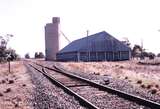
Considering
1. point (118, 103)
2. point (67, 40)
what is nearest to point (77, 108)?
point (118, 103)

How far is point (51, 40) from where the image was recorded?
139 metres

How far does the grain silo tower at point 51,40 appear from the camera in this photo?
137875 mm

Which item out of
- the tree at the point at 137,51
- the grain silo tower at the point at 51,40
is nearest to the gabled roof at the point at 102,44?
the tree at the point at 137,51

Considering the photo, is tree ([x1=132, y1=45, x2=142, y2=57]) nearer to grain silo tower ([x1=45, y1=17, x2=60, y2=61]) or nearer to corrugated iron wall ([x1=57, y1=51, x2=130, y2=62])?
corrugated iron wall ([x1=57, y1=51, x2=130, y2=62])

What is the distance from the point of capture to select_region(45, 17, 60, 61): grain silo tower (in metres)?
138

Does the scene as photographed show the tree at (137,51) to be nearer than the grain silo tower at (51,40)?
Yes

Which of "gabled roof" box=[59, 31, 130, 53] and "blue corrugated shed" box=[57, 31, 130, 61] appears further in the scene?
"blue corrugated shed" box=[57, 31, 130, 61]

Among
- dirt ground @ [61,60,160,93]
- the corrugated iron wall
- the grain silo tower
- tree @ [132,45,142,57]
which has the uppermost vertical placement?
the grain silo tower

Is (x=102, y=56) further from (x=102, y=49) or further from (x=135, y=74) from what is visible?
(x=135, y=74)

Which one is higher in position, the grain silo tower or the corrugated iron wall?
the grain silo tower

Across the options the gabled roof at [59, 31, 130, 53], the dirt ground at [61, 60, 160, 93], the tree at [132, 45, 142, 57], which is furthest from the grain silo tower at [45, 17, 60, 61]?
the dirt ground at [61, 60, 160, 93]

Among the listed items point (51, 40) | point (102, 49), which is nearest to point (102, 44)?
point (102, 49)

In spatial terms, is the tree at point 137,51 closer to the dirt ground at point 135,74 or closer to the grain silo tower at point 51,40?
the grain silo tower at point 51,40

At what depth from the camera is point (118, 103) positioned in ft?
41.5
